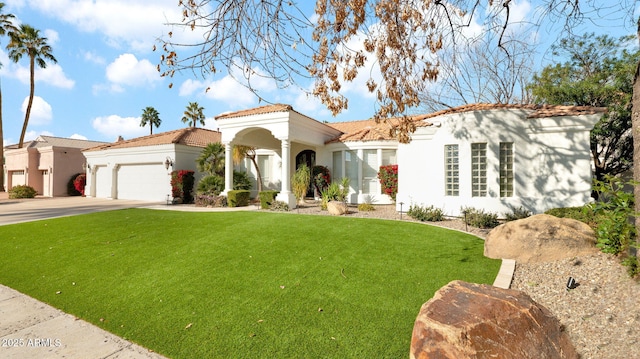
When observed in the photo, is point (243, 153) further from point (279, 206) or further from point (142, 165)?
point (142, 165)

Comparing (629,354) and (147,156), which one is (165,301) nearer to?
(629,354)

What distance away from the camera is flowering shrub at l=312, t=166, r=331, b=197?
17.9 meters

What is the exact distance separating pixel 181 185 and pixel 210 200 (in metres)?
3.38

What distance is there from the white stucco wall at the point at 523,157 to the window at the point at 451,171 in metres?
0.16

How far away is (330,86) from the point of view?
529 cm

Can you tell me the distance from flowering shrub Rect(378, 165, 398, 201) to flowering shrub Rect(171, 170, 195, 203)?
40.8ft

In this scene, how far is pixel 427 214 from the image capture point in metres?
11.7

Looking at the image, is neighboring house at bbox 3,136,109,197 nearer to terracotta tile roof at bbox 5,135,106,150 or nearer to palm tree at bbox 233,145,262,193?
terracotta tile roof at bbox 5,135,106,150

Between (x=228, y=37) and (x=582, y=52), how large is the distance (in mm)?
20634

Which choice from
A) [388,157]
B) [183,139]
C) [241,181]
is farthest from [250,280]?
[183,139]

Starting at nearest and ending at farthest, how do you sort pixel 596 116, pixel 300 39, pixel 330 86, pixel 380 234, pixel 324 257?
pixel 300 39 < pixel 330 86 < pixel 324 257 < pixel 380 234 < pixel 596 116

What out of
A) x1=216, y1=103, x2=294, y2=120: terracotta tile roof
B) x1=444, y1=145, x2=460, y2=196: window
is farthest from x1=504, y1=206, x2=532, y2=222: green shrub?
x1=216, y1=103, x2=294, y2=120: terracotta tile roof

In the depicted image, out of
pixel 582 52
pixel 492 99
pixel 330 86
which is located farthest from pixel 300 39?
pixel 492 99

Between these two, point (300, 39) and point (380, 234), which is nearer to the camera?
point (300, 39)
